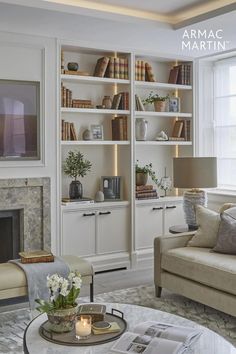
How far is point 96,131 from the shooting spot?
18.5 feet

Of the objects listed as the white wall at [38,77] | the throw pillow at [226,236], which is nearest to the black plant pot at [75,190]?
the white wall at [38,77]

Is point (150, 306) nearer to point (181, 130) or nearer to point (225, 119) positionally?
point (181, 130)

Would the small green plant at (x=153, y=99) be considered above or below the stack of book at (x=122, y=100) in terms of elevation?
above

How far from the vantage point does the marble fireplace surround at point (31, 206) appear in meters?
4.87

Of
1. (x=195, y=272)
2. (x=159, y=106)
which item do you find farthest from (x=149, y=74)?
(x=195, y=272)

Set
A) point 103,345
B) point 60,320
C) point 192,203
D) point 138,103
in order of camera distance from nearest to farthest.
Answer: point 103,345 → point 60,320 → point 192,203 → point 138,103

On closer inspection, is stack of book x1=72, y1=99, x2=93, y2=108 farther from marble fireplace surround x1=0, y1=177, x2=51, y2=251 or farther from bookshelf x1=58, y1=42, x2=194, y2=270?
marble fireplace surround x1=0, y1=177, x2=51, y2=251

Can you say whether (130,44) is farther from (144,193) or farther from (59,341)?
(59,341)

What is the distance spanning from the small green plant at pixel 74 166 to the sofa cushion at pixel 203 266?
1.56m

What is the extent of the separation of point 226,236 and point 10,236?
7.41 ft

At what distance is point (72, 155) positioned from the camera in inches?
217

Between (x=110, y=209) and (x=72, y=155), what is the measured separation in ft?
2.53

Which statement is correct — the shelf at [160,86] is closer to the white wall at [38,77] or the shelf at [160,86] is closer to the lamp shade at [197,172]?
the white wall at [38,77]

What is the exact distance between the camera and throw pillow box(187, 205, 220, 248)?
4422 millimetres
